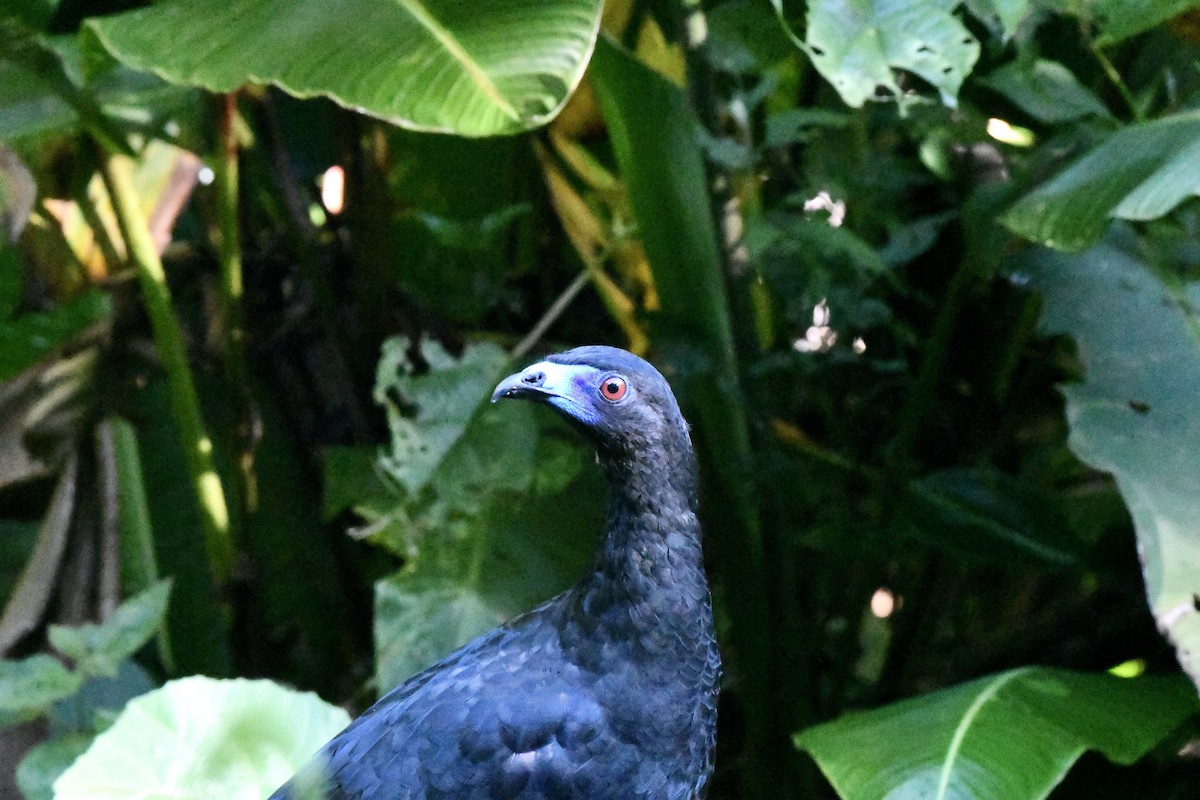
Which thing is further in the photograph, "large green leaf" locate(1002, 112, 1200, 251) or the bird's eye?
"large green leaf" locate(1002, 112, 1200, 251)

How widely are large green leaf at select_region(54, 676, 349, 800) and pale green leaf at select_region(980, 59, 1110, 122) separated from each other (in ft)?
4.35

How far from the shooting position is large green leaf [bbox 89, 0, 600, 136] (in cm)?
127

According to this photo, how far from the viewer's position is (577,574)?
1.87 meters

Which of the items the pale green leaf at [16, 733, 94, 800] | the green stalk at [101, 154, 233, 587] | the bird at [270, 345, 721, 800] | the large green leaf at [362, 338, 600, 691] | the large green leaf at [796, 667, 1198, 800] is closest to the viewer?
the bird at [270, 345, 721, 800]

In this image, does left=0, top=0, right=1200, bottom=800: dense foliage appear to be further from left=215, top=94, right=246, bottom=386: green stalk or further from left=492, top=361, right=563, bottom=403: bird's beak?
left=492, top=361, right=563, bottom=403: bird's beak

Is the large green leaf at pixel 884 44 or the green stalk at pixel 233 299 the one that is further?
the green stalk at pixel 233 299

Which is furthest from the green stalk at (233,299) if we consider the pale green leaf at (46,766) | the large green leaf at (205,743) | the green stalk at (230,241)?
the large green leaf at (205,743)

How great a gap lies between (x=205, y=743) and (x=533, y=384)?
60 cm

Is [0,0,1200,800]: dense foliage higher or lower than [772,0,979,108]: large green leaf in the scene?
lower

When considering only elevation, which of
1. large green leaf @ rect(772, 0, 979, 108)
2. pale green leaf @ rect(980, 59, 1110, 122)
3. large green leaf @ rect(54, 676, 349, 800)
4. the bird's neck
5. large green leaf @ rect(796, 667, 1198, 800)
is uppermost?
large green leaf @ rect(772, 0, 979, 108)

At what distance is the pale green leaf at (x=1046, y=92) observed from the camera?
5.79 ft

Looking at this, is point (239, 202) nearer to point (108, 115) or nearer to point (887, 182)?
point (108, 115)

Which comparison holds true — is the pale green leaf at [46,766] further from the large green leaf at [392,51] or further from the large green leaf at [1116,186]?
the large green leaf at [1116,186]

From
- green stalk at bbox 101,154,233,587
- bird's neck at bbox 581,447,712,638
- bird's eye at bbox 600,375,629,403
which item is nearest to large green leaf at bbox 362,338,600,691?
green stalk at bbox 101,154,233,587
